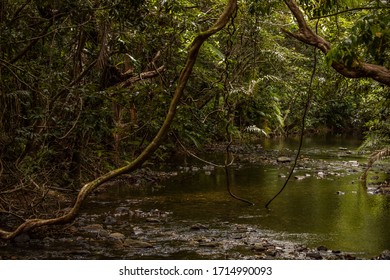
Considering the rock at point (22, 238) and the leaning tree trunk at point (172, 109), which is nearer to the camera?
the leaning tree trunk at point (172, 109)

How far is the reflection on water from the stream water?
0.5 inches

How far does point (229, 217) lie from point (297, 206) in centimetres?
153

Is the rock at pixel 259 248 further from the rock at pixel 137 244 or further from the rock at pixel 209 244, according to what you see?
the rock at pixel 137 244

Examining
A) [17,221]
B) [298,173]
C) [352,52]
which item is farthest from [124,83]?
[352,52]

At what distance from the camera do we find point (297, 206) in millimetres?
8977

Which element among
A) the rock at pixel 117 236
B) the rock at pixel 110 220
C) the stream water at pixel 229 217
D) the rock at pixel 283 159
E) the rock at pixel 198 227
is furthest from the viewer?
the rock at pixel 283 159

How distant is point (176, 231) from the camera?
711 centimetres

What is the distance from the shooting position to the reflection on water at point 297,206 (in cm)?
702

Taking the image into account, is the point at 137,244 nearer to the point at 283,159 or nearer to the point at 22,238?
the point at 22,238

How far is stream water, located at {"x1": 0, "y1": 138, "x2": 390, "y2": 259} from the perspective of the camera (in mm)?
6262

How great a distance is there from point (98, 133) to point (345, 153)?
12232 millimetres

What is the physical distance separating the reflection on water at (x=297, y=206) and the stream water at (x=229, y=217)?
13 millimetres

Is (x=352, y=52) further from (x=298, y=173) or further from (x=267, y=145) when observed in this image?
(x=267, y=145)

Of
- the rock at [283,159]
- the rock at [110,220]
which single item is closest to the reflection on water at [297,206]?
the rock at [110,220]
